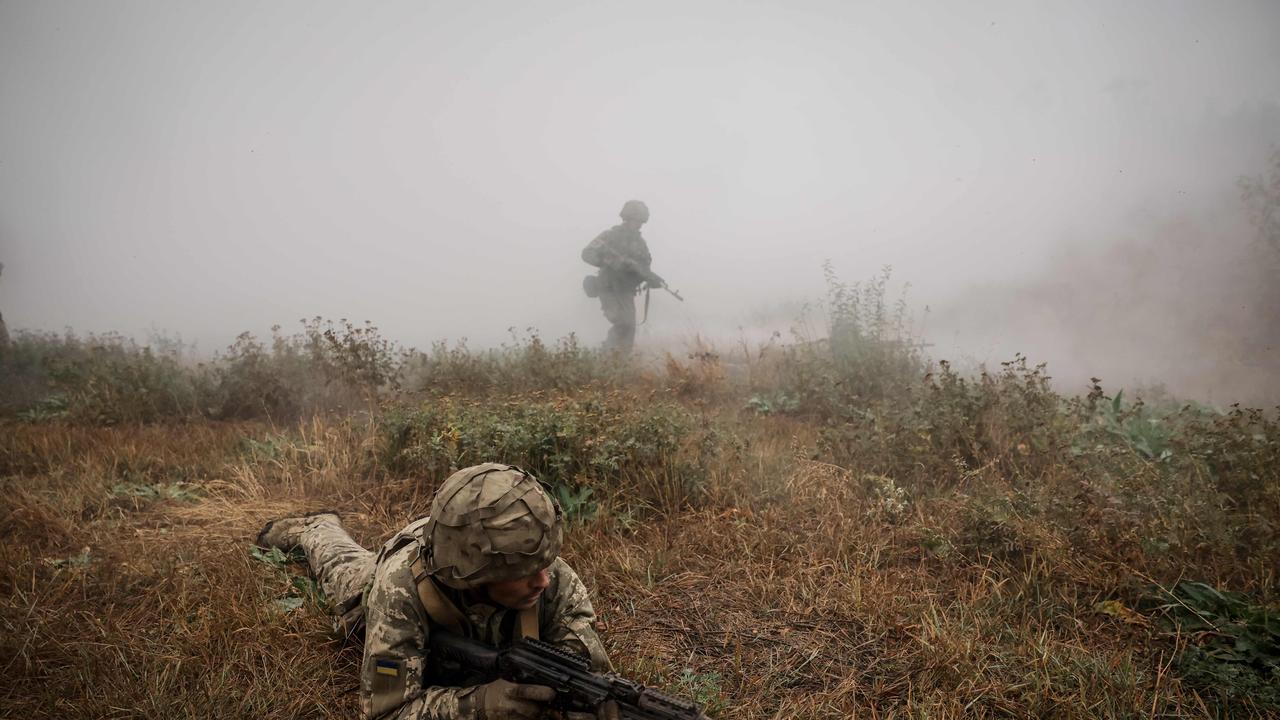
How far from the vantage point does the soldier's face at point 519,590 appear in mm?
2080

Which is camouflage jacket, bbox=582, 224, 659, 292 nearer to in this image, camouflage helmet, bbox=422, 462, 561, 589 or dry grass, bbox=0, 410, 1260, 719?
dry grass, bbox=0, 410, 1260, 719

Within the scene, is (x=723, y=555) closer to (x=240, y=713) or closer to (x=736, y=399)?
(x=240, y=713)

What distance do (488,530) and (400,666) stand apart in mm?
602

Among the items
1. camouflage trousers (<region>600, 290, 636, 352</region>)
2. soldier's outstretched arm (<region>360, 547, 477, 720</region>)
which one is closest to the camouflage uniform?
soldier's outstretched arm (<region>360, 547, 477, 720</region>)

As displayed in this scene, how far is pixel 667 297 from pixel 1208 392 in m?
9.34

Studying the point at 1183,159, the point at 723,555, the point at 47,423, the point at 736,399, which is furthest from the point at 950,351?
the point at 47,423

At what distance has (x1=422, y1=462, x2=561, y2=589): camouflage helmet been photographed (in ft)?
6.49

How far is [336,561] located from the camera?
9.89ft

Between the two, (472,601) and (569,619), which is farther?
(569,619)

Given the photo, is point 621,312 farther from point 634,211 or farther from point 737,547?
point 737,547

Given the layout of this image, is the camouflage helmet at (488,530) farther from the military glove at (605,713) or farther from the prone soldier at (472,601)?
the military glove at (605,713)

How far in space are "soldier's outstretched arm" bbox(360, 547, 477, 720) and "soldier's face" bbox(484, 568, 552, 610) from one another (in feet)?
0.94

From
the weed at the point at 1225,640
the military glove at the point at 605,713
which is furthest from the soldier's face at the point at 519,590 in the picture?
the weed at the point at 1225,640

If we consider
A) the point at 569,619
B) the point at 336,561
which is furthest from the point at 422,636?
the point at 336,561
